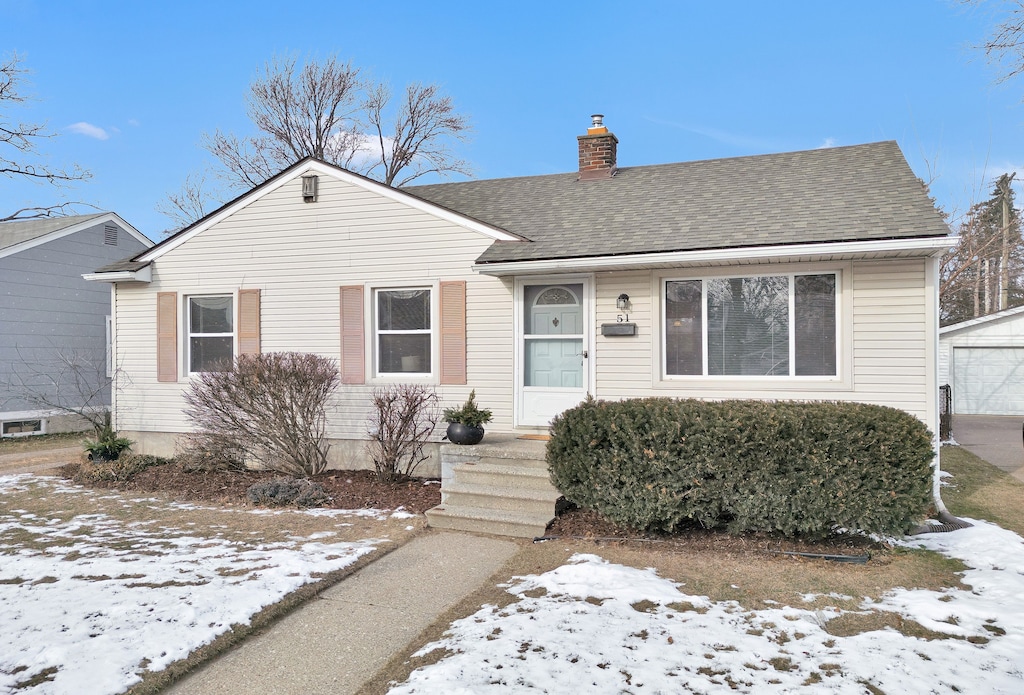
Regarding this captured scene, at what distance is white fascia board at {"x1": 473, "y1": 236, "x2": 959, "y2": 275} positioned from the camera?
6317 mm

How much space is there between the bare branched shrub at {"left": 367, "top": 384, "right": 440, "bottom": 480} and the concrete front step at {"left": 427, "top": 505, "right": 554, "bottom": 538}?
1.61m

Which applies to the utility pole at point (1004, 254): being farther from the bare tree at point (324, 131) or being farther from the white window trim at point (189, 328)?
the white window trim at point (189, 328)

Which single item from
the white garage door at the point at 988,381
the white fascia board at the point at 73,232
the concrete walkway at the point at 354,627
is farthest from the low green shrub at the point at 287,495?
the white garage door at the point at 988,381

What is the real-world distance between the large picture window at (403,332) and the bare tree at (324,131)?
17.9 m

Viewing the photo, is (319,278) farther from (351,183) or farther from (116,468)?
(116,468)

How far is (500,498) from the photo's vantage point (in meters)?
6.43

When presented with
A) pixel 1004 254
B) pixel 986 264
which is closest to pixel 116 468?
pixel 1004 254

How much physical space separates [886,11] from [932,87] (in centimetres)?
438

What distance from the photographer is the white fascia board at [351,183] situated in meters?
8.55

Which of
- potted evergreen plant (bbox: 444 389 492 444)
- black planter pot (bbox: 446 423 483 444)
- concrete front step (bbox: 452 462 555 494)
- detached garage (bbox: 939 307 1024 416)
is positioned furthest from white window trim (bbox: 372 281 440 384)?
detached garage (bbox: 939 307 1024 416)

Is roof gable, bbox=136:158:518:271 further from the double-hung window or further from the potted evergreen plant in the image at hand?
the potted evergreen plant

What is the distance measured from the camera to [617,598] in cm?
429

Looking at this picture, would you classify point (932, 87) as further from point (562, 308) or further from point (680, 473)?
point (680, 473)

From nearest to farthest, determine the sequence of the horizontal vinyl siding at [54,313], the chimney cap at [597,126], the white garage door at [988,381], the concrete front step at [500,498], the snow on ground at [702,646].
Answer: the snow on ground at [702,646] < the concrete front step at [500,498] < the chimney cap at [597,126] < the horizontal vinyl siding at [54,313] < the white garage door at [988,381]
